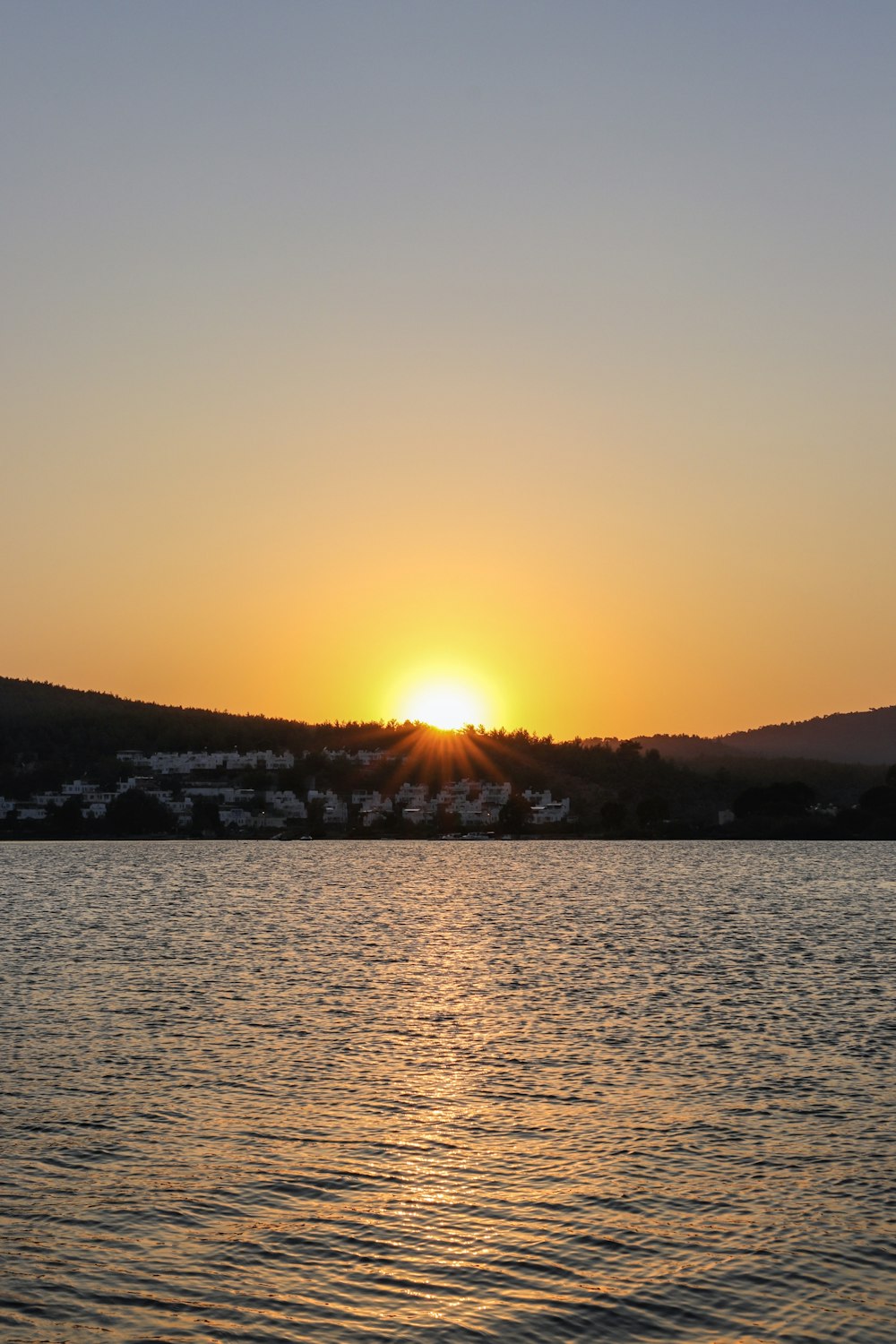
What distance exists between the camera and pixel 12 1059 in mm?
41094

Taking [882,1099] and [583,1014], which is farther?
[583,1014]

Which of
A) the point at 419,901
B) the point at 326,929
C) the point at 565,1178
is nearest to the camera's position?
the point at 565,1178

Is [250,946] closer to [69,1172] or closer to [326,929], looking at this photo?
[326,929]

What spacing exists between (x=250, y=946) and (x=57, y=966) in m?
16.1

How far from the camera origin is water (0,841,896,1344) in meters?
21.3

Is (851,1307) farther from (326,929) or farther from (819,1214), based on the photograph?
(326,929)

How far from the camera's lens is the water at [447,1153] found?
2131cm

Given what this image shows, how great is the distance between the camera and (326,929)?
317 ft

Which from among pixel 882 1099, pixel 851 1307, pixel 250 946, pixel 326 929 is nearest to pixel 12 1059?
pixel 882 1099

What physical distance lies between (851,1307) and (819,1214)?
4.61 metres

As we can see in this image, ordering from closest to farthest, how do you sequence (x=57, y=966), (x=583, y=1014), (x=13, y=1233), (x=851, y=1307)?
(x=851, y=1307) < (x=13, y=1233) < (x=583, y=1014) < (x=57, y=966)

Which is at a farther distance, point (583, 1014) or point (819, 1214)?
point (583, 1014)

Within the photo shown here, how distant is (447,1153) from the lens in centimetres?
3008

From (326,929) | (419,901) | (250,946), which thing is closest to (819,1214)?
(250,946)
